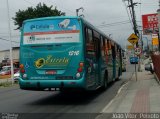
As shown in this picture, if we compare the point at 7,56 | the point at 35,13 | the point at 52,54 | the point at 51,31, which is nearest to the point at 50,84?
the point at 52,54

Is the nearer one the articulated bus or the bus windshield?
the articulated bus

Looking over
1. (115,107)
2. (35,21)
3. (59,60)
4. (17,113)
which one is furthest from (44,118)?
(35,21)

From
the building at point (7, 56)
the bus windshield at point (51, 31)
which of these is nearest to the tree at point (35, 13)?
the building at point (7, 56)

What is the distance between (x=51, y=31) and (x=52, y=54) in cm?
94

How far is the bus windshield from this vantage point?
49.1ft

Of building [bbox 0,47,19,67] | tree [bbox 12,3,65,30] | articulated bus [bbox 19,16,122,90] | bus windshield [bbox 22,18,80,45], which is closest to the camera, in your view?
articulated bus [bbox 19,16,122,90]

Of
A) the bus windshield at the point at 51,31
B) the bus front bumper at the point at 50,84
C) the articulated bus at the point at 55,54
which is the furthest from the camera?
the bus windshield at the point at 51,31

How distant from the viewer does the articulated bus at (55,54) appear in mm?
14688

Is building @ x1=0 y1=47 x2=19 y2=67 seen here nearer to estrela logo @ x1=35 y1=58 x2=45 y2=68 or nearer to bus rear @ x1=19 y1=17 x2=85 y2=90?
bus rear @ x1=19 y1=17 x2=85 y2=90

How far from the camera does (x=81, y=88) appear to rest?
576 inches

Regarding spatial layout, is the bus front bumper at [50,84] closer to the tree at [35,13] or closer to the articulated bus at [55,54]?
the articulated bus at [55,54]

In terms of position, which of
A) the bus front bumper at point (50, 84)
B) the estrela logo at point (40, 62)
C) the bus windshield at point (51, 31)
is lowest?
the bus front bumper at point (50, 84)

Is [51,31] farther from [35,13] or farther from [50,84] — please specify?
[35,13]

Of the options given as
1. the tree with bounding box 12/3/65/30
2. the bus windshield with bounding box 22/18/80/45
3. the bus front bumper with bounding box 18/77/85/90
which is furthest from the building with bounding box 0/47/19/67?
the bus front bumper with bounding box 18/77/85/90
